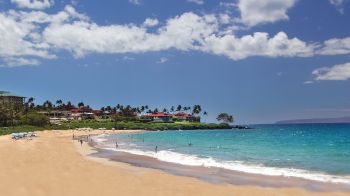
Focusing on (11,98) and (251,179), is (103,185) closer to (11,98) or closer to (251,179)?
(251,179)

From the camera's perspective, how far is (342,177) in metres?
24.2

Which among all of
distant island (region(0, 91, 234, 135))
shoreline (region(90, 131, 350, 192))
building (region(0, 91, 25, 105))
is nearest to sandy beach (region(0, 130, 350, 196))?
shoreline (region(90, 131, 350, 192))

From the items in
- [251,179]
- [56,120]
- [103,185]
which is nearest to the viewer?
[103,185]

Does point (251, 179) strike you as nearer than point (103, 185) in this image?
No

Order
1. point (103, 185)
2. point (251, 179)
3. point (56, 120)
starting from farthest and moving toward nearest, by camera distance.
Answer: point (56, 120), point (251, 179), point (103, 185)

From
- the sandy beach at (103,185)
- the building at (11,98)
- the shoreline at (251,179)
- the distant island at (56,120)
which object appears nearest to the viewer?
the sandy beach at (103,185)

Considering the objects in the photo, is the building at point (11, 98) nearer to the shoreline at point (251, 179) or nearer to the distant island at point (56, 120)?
the distant island at point (56, 120)

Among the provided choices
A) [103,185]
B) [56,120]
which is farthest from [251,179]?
[56,120]

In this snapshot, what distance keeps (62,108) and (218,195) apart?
624 feet

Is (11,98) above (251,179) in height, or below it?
above

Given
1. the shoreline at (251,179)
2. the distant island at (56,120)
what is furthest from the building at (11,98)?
the shoreline at (251,179)

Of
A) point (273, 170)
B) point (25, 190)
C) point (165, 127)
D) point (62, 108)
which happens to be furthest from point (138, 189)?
point (62, 108)

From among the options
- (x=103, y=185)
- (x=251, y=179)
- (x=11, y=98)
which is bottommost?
(x=251, y=179)

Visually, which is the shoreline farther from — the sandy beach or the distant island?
the distant island
